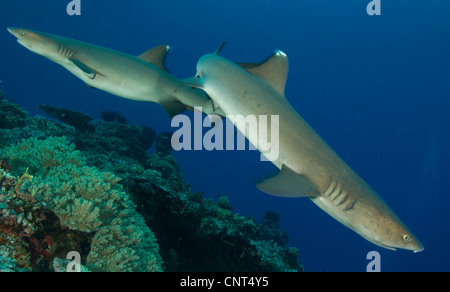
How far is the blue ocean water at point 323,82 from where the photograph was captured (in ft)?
278

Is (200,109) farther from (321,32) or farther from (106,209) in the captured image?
(321,32)

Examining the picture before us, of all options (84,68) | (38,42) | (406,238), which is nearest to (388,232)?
(406,238)

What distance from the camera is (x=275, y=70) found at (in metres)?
4.46

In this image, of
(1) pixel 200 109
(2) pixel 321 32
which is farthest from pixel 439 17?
(1) pixel 200 109

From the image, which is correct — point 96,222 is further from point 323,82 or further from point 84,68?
point 323,82

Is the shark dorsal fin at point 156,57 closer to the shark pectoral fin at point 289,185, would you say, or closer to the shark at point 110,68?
the shark at point 110,68

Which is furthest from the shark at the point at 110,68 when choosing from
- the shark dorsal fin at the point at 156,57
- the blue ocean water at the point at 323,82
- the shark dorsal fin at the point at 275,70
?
the blue ocean water at the point at 323,82

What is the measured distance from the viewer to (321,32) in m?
111

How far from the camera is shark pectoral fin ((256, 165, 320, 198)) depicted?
10.7ft

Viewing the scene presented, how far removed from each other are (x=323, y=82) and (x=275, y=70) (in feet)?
411

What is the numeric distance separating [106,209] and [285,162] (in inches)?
102

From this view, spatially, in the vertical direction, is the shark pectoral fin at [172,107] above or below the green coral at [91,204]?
above

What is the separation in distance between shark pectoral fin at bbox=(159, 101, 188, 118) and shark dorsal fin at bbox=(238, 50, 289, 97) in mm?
1486

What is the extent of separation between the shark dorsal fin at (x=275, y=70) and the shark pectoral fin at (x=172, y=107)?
1486 mm
